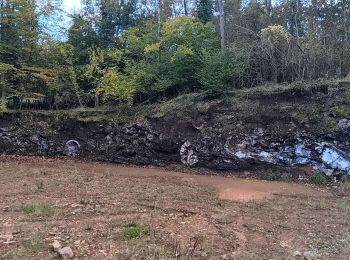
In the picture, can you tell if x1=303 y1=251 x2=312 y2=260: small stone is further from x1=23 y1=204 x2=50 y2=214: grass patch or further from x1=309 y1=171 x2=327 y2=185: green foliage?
x1=309 y1=171 x2=327 y2=185: green foliage

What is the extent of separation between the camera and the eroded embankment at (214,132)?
1530 cm

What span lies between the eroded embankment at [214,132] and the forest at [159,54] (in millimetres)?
1492

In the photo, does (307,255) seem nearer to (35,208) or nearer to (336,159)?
(35,208)

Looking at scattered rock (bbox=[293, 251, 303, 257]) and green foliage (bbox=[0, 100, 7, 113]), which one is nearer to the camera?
scattered rock (bbox=[293, 251, 303, 257])

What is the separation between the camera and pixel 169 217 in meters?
8.81

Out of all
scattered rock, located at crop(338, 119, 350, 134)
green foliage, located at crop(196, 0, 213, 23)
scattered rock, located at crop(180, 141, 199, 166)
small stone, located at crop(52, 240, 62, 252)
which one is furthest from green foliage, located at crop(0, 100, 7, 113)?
scattered rock, located at crop(338, 119, 350, 134)

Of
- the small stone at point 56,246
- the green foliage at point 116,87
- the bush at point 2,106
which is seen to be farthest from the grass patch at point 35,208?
the bush at point 2,106

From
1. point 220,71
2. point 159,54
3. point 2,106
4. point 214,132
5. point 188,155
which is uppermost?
point 159,54

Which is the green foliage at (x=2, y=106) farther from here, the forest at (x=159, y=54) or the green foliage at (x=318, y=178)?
the green foliage at (x=318, y=178)

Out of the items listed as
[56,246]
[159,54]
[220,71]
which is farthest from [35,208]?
[159,54]

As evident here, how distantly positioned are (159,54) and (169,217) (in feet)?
45.5

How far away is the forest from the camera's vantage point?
61.1 ft

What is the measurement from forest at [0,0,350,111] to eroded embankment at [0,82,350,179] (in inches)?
58.7

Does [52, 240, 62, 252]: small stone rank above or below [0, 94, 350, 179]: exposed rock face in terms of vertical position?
below
